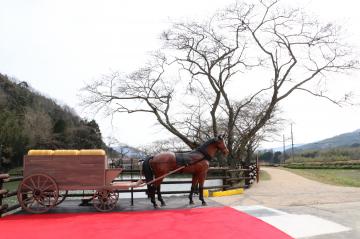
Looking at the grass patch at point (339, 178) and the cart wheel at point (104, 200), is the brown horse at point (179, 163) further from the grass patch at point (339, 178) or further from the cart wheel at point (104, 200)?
the grass patch at point (339, 178)

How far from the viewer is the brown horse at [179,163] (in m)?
9.30

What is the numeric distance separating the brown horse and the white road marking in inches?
63.9

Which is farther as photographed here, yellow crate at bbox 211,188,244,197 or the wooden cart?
yellow crate at bbox 211,188,244,197

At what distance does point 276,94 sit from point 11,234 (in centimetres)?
1566

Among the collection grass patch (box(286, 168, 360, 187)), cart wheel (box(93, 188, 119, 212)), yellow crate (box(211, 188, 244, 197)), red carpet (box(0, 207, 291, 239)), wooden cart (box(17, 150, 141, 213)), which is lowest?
grass patch (box(286, 168, 360, 187))

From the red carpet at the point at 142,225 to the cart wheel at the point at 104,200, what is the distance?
0.39 m

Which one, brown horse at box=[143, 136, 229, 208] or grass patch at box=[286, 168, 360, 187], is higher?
brown horse at box=[143, 136, 229, 208]

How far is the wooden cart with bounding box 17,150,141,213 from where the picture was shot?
821 cm

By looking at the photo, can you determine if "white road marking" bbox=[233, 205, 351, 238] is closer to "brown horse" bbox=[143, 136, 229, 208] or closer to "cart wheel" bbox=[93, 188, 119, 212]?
"brown horse" bbox=[143, 136, 229, 208]

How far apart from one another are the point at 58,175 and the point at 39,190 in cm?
51

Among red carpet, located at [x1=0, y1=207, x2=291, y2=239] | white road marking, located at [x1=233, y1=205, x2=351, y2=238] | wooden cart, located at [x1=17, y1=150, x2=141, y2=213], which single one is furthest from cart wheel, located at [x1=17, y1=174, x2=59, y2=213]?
white road marking, located at [x1=233, y1=205, x2=351, y2=238]

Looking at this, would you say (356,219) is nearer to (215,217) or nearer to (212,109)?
(215,217)

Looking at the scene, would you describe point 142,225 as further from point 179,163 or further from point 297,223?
point 297,223

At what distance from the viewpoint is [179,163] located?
9.35 metres
